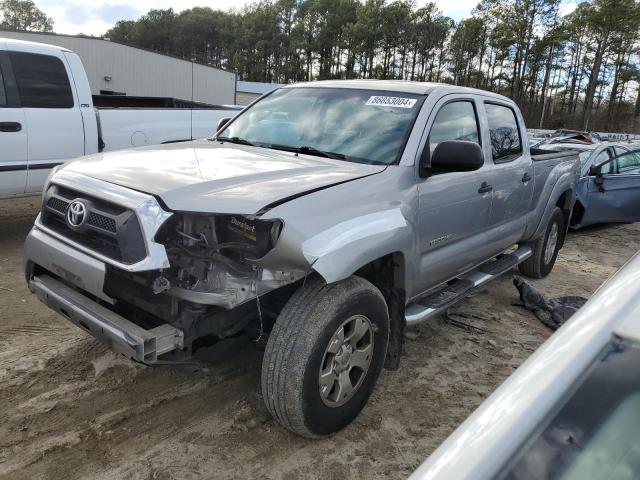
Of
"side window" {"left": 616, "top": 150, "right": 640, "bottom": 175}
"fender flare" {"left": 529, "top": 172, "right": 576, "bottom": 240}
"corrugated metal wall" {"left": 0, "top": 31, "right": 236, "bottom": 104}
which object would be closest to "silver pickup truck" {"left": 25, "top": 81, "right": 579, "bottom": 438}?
"fender flare" {"left": 529, "top": 172, "right": 576, "bottom": 240}

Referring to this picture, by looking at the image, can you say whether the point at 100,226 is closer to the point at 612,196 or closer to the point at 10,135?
the point at 10,135

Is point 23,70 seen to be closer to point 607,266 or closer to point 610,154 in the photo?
point 607,266

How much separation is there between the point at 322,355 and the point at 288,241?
62 cm

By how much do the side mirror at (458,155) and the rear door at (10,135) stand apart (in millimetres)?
4634

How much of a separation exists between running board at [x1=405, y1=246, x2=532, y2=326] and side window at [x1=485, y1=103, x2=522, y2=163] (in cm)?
93

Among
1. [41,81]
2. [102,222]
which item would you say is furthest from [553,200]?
[41,81]

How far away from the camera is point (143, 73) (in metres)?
25.9

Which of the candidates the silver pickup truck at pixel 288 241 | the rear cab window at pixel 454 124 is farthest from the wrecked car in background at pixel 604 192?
the silver pickup truck at pixel 288 241

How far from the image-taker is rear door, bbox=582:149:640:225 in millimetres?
8625

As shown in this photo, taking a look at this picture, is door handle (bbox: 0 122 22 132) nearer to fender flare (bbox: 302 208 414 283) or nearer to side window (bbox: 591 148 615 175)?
fender flare (bbox: 302 208 414 283)

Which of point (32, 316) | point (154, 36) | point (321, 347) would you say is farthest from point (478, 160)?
point (154, 36)

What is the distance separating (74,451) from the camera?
8.93ft

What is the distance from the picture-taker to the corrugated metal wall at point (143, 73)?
23.7 m

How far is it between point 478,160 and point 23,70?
5.05 m
